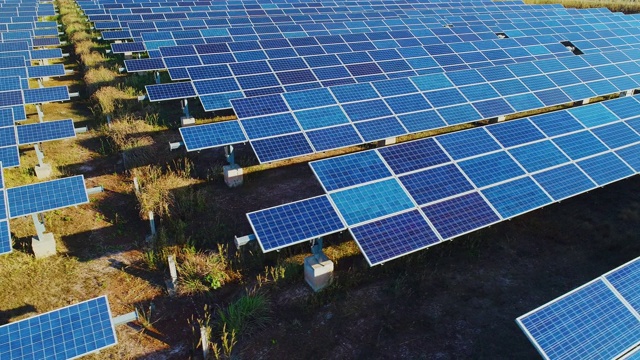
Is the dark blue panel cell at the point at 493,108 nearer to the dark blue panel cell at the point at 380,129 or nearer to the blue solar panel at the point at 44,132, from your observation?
the dark blue panel cell at the point at 380,129

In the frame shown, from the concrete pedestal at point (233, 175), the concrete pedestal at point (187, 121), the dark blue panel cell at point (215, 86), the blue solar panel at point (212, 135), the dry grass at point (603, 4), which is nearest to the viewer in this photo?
the blue solar panel at point (212, 135)

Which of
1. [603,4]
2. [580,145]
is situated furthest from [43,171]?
[603,4]

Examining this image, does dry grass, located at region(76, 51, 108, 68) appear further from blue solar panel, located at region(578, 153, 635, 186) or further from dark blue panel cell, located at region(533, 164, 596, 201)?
blue solar panel, located at region(578, 153, 635, 186)

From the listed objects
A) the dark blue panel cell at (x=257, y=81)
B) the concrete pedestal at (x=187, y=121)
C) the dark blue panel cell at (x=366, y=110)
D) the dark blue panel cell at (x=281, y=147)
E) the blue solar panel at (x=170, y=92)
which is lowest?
the concrete pedestal at (x=187, y=121)

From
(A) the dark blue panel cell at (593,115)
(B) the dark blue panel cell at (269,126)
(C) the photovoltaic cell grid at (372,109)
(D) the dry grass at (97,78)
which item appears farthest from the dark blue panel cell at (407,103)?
(D) the dry grass at (97,78)

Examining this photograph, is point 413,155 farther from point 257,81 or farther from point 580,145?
point 257,81

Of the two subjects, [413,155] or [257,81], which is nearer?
[413,155]
